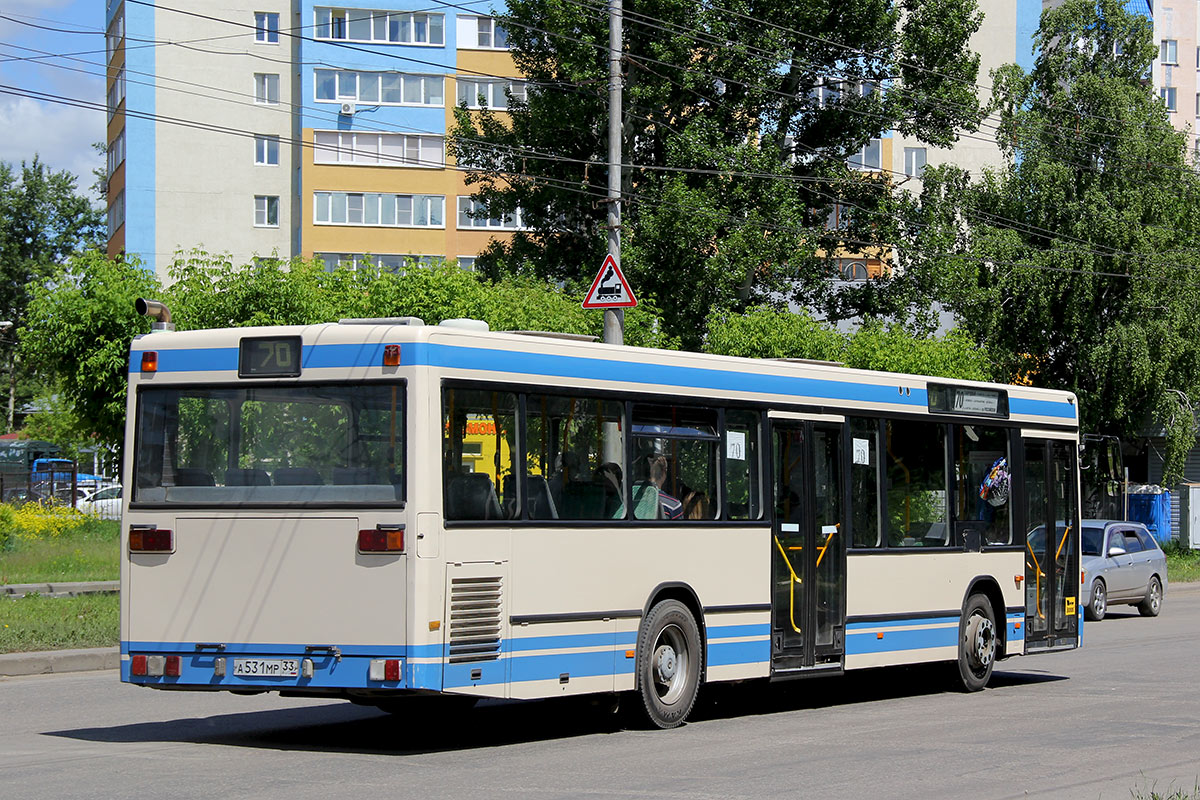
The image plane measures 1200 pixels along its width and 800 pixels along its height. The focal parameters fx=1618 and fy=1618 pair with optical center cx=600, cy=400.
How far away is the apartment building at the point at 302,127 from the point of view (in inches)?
2430

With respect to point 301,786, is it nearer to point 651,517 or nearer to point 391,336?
point 391,336

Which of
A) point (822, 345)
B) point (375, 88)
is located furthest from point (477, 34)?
point (822, 345)

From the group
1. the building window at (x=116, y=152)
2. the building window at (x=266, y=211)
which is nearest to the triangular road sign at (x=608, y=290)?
the building window at (x=266, y=211)

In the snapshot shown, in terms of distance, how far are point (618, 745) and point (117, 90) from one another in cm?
5931

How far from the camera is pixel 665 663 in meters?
12.2

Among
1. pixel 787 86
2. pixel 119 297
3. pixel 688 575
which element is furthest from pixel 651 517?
pixel 787 86

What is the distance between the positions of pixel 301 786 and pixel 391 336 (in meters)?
2.93

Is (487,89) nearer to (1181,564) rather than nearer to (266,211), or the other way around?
(266,211)

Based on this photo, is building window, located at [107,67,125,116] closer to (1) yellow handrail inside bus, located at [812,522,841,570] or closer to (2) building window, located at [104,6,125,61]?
(2) building window, located at [104,6,125,61]

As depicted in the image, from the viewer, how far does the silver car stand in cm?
2725

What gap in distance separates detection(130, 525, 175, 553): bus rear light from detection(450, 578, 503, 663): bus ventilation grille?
2027 millimetres

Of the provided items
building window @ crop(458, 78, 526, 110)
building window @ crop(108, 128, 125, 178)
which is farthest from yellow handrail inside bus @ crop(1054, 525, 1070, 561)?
building window @ crop(108, 128, 125, 178)

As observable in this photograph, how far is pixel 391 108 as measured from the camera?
203 feet

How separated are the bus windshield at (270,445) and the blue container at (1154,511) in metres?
45.2
